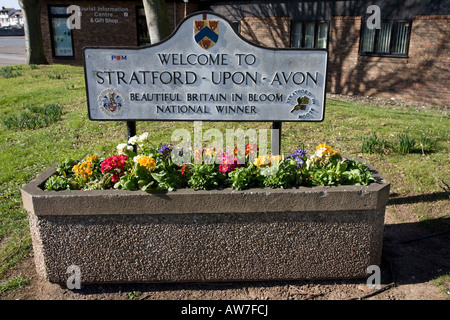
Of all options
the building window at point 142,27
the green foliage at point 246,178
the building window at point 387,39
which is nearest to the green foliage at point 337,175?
the green foliage at point 246,178

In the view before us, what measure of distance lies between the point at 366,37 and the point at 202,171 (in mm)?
10407

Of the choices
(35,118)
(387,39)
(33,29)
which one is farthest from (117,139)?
(33,29)

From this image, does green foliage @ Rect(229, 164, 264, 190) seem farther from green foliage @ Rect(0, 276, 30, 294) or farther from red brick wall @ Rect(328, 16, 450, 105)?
red brick wall @ Rect(328, 16, 450, 105)

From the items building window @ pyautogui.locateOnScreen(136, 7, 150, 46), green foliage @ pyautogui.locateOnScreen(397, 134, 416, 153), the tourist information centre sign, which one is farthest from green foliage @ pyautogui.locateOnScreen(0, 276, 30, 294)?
building window @ pyautogui.locateOnScreen(136, 7, 150, 46)

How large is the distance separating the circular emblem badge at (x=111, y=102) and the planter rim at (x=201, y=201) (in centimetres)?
92

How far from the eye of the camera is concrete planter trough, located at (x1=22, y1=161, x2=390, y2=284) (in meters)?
3.37

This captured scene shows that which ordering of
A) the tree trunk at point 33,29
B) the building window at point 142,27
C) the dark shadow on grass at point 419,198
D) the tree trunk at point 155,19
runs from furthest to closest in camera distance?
the building window at point 142,27, the tree trunk at point 33,29, the tree trunk at point 155,19, the dark shadow on grass at point 419,198

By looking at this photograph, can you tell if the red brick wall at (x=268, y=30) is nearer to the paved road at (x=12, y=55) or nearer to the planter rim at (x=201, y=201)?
the planter rim at (x=201, y=201)

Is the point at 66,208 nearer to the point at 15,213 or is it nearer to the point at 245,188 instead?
the point at 245,188

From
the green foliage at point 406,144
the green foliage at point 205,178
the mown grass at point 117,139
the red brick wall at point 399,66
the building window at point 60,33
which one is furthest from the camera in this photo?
the building window at point 60,33

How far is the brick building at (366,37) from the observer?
10938 millimetres

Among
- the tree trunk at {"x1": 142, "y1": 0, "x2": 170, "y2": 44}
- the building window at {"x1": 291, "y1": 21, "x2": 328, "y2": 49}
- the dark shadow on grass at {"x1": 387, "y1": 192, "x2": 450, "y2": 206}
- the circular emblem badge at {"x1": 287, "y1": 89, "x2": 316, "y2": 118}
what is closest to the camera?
the circular emblem badge at {"x1": 287, "y1": 89, "x2": 316, "y2": 118}

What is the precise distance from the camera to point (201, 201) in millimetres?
3363

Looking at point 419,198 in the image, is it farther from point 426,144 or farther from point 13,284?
point 13,284
